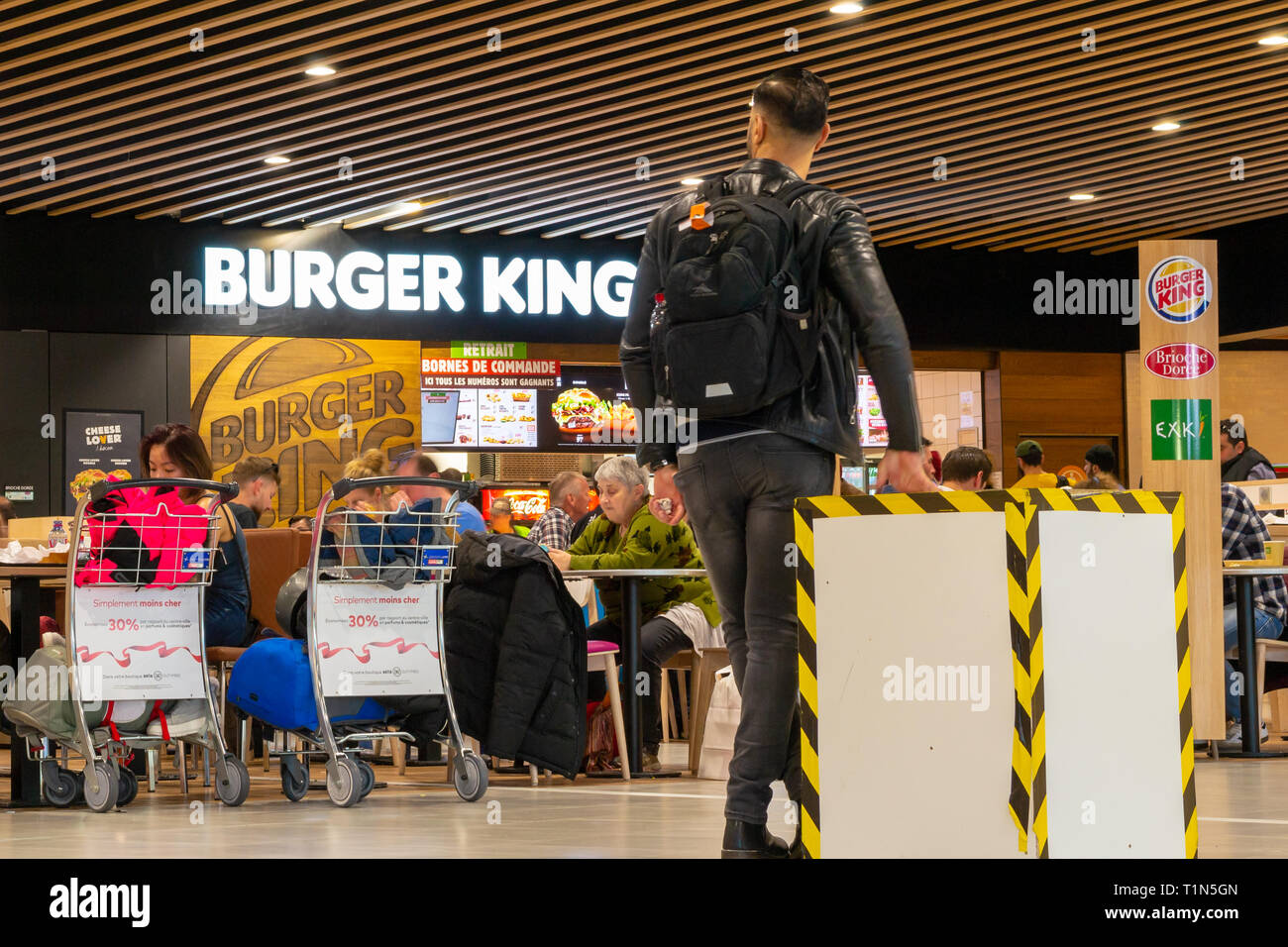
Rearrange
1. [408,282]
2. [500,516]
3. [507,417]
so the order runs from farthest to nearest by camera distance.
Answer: [507,417], [408,282], [500,516]

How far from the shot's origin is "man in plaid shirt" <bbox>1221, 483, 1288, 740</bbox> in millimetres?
7715

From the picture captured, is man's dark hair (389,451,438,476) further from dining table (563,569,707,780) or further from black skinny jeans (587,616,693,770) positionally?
black skinny jeans (587,616,693,770)

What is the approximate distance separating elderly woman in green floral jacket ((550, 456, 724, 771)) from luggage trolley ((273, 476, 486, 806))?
107 centimetres

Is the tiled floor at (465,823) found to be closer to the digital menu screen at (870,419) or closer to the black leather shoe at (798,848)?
the black leather shoe at (798,848)

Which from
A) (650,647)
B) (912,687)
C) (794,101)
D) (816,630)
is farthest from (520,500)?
(912,687)

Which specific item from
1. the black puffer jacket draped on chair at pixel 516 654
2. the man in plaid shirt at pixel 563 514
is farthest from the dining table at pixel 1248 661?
the man in plaid shirt at pixel 563 514

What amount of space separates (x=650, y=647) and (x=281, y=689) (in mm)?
1800

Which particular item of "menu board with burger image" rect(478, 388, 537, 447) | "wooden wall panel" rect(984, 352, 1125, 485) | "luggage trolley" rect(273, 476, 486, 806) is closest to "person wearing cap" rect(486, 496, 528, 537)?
"menu board with burger image" rect(478, 388, 537, 447)

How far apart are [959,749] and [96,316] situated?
9.96 m

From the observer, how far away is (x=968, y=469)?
282 inches

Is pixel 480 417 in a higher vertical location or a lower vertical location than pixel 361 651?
higher

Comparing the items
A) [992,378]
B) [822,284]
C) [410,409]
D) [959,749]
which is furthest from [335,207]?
[959,749]

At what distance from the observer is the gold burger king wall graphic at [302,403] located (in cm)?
1222

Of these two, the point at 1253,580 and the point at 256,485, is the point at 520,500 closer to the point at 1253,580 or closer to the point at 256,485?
the point at 256,485
